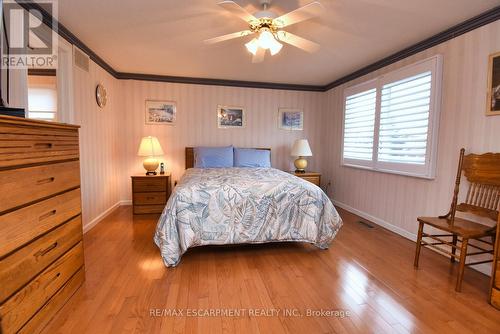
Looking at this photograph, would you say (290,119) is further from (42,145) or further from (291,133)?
(42,145)

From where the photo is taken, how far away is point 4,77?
6.22 feet

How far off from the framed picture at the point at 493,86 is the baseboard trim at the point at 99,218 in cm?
449

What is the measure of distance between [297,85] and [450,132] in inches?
111

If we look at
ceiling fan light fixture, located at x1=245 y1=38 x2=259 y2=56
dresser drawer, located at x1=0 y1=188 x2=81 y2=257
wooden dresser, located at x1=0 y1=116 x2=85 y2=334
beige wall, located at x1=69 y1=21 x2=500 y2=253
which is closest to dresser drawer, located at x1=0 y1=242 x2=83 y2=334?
wooden dresser, located at x1=0 y1=116 x2=85 y2=334

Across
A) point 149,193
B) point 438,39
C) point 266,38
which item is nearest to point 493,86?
point 438,39

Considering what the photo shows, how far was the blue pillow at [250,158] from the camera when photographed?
165 inches

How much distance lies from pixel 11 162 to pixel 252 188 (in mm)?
1793

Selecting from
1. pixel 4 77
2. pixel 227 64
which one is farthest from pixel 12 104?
pixel 227 64

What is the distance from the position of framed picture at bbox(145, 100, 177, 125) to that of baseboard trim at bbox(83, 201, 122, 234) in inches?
60.5

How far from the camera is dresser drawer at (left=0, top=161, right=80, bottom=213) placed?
3.93ft

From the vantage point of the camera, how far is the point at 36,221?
1.41m

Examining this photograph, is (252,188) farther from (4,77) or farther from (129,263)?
(4,77)

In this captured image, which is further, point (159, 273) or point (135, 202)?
point (135, 202)

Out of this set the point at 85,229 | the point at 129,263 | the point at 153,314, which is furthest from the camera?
the point at 85,229
